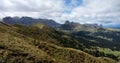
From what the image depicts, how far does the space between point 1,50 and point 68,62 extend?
46.3 meters

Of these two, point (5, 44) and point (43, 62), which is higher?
point (5, 44)

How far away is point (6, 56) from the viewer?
118 m

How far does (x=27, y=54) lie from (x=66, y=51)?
147ft

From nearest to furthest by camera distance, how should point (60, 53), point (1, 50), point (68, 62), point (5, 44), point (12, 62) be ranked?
point (12, 62) < point (1, 50) < point (5, 44) < point (68, 62) < point (60, 53)

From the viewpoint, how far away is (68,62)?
5901 inches

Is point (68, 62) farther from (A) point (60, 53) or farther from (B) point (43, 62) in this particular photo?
(B) point (43, 62)

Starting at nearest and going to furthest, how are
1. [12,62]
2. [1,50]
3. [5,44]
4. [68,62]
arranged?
[12,62] → [1,50] → [5,44] → [68,62]

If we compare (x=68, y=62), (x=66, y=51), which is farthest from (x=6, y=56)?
(x=66, y=51)

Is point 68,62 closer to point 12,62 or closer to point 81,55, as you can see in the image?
point 81,55

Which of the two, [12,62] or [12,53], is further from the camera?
[12,53]

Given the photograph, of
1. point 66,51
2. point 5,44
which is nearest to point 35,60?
point 5,44

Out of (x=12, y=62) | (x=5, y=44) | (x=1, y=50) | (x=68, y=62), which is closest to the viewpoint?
(x=12, y=62)

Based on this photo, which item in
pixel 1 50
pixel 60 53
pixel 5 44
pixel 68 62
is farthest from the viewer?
pixel 60 53

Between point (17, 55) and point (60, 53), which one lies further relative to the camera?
point (60, 53)
